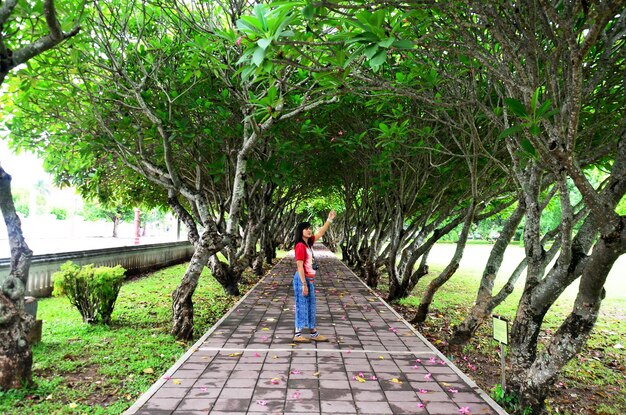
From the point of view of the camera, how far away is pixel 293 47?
2.92 meters

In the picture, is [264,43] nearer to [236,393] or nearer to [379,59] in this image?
[379,59]

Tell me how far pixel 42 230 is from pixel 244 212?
47.2 metres

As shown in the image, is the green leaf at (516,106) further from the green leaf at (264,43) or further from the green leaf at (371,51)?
the green leaf at (264,43)

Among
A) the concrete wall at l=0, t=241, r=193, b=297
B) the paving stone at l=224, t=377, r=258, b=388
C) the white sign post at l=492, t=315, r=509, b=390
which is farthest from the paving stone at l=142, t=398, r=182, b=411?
the concrete wall at l=0, t=241, r=193, b=297

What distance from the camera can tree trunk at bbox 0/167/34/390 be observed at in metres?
4.05

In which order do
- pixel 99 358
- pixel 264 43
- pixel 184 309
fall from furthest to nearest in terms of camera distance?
pixel 184 309
pixel 99 358
pixel 264 43

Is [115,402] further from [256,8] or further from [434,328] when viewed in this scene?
[434,328]

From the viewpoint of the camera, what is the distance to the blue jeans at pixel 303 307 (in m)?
6.09

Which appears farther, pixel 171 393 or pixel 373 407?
pixel 171 393

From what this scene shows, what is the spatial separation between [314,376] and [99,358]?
2.88 metres

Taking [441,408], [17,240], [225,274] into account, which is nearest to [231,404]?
[441,408]

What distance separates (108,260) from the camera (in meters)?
13.8

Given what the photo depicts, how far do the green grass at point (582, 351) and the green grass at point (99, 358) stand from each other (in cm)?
424

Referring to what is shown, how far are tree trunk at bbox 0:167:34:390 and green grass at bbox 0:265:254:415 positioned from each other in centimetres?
19
